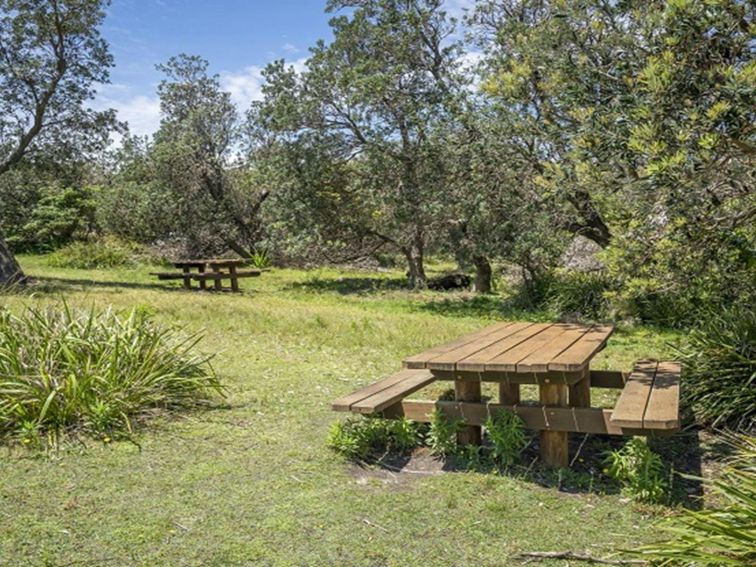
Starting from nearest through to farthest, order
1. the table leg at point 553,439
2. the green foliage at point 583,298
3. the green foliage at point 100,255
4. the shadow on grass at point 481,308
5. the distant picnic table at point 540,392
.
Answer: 1. the distant picnic table at point 540,392
2. the table leg at point 553,439
3. the green foliage at point 583,298
4. the shadow on grass at point 481,308
5. the green foliage at point 100,255

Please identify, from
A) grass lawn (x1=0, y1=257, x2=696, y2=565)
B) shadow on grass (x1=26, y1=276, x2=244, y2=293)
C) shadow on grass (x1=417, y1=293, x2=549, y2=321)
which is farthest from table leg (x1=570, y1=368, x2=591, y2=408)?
shadow on grass (x1=26, y1=276, x2=244, y2=293)

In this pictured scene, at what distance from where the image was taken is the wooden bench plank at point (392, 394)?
4.04 meters

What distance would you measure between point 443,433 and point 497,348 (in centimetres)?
64

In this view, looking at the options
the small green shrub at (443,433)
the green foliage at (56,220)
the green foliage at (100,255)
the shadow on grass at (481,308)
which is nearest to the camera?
the small green shrub at (443,433)

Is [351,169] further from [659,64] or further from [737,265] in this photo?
[659,64]

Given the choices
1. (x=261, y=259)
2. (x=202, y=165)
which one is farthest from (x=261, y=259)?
(x=202, y=165)

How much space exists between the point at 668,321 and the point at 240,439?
7753mm

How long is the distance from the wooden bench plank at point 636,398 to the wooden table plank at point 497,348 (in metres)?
0.74

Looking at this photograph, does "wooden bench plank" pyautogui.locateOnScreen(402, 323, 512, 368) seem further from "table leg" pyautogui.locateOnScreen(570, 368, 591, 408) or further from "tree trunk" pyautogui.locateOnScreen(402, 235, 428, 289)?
"tree trunk" pyautogui.locateOnScreen(402, 235, 428, 289)

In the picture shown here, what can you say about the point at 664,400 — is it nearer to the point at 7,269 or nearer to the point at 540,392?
the point at 540,392

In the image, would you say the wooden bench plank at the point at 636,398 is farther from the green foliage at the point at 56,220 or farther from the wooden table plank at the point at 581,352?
the green foliage at the point at 56,220

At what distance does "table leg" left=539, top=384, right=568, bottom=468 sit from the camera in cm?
404

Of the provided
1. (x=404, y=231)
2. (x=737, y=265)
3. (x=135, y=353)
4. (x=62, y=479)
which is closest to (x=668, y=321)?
(x=737, y=265)

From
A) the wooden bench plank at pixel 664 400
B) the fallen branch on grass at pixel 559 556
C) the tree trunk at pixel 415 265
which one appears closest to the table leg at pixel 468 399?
the wooden bench plank at pixel 664 400
